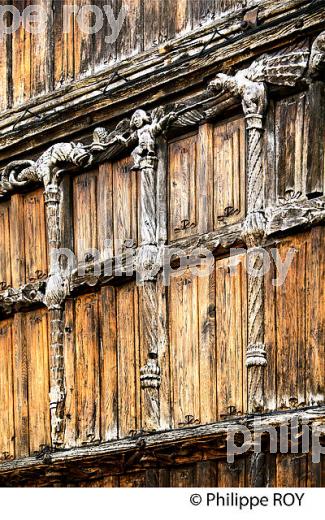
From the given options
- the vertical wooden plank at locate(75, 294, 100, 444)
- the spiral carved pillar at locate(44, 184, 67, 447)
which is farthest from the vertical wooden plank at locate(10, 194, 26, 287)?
the vertical wooden plank at locate(75, 294, 100, 444)

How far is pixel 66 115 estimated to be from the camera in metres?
15.3

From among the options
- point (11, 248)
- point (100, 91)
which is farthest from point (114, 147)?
point (11, 248)

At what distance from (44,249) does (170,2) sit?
2.32m

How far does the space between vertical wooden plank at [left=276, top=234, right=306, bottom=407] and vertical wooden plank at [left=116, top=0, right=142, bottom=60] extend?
2.43 metres

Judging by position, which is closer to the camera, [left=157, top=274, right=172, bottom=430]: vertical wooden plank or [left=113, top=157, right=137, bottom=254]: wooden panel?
[left=157, top=274, right=172, bottom=430]: vertical wooden plank

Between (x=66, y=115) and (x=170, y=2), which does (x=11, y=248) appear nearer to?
(x=66, y=115)

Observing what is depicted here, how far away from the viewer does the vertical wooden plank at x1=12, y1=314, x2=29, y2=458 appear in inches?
608

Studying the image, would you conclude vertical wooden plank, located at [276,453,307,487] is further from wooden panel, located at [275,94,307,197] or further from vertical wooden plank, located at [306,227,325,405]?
wooden panel, located at [275,94,307,197]

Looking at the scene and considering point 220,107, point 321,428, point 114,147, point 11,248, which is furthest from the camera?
point 11,248

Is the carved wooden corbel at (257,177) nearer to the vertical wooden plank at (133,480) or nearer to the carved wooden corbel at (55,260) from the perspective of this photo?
the vertical wooden plank at (133,480)

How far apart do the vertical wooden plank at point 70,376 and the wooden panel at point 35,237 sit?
537mm

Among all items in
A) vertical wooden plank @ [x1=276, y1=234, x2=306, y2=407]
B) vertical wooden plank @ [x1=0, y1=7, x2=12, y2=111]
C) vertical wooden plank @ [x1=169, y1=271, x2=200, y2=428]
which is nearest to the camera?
vertical wooden plank @ [x1=276, y1=234, x2=306, y2=407]

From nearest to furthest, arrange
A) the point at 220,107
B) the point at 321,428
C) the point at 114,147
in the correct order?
1. the point at 321,428
2. the point at 220,107
3. the point at 114,147

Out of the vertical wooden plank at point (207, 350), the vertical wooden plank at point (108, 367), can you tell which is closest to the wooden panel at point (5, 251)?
the vertical wooden plank at point (108, 367)
